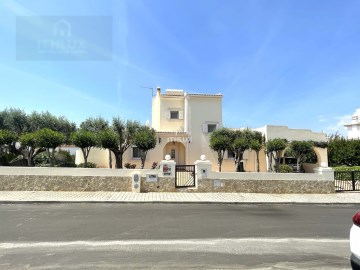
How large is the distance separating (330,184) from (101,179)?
41.7 feet

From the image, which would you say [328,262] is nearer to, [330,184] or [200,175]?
[200,175]

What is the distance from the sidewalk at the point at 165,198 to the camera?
1195cm

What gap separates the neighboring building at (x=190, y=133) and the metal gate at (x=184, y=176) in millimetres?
9358

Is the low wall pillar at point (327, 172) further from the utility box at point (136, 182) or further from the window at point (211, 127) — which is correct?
the window at point (211, 127)

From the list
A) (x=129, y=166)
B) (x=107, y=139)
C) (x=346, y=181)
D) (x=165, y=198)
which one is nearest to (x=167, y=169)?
(x=165, y=198)

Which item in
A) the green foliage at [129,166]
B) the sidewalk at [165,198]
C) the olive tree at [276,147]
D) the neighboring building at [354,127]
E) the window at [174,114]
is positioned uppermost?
the neighboring building at [354,127]

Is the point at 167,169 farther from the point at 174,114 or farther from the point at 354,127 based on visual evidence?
the point at 354,127

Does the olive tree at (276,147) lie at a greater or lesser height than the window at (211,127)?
lesser

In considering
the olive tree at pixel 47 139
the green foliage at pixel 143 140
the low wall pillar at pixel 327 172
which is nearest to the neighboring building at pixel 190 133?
the green foliage at pixel 143 140

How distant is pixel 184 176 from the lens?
54.0 ft

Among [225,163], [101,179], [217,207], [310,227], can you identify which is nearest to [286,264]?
[310,227]

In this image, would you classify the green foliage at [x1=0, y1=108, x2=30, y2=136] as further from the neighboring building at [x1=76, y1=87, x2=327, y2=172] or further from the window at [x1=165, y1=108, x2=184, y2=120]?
the window at [x1=165, y1=108, x2=184, y2=120]

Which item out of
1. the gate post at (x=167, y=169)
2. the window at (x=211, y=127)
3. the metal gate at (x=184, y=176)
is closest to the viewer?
the gate post at (x=167, y=169)

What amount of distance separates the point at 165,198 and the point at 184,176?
387cm
